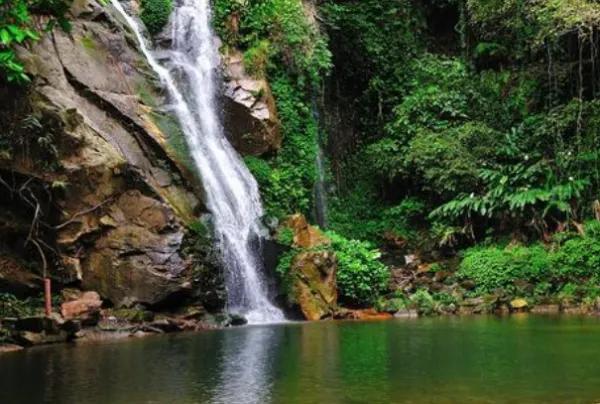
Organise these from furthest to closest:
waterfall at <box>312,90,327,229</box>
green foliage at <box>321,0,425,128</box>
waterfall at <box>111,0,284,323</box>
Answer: green foliage at <box>321,0,425,128</box> < waterfall at <box>312,90,327,229</box> < waterfall at <box>111,0,284,323</box>

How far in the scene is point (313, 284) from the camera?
16.9 m

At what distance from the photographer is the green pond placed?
21.0 feet

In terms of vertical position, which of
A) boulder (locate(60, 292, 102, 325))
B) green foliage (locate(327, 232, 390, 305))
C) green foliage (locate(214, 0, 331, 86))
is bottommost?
boulder (locate(60, 292, 102, 325))

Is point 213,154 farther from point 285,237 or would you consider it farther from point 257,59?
point 257,59

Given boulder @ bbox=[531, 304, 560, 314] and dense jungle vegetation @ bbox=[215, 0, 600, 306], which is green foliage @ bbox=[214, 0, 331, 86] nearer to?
dense jungle vegetation @ bbox=[215, 0, 600, 306]

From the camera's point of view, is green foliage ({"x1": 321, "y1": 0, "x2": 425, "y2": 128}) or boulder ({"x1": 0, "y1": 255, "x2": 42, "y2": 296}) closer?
boulder ({"x1": 0, "y1": 255, "x2": 42, "y2": 296})

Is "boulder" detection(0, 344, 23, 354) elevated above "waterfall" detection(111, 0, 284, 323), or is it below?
below

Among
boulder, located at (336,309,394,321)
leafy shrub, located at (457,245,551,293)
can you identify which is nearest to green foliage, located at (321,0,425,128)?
leafy shrub, located at (457,245,551,293)

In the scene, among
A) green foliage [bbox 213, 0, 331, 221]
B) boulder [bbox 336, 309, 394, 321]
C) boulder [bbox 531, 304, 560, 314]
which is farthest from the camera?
green foliage [bbox 213, 0, 331, 221]

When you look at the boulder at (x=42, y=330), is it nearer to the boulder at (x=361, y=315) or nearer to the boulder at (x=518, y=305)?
the boulder at (x=361, y=315)

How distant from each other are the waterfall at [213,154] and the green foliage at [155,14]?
0.96 feet

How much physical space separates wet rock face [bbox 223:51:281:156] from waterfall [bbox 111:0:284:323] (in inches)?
14.4

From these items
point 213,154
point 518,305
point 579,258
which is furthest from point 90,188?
point 579,258

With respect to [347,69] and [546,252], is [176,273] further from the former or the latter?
[347,69]
